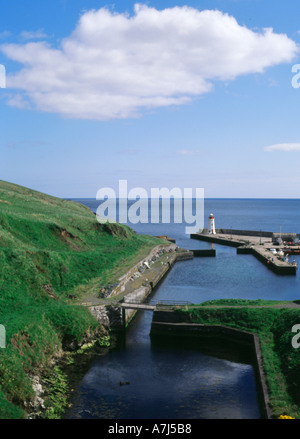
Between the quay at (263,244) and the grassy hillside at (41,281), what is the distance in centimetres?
2431

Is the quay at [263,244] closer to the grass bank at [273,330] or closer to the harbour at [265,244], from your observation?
the harbour at [265,244]

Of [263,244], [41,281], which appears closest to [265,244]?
[263,244]

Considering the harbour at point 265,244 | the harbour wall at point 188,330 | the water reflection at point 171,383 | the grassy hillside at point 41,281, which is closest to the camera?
the water reflection at point 171,383

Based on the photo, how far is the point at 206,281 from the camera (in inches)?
2437

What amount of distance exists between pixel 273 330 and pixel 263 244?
199 feet

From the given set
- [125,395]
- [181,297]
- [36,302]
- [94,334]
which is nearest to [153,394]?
[125,395]

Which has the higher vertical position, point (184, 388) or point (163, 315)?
point (163, 315)

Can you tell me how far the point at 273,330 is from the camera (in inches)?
1318

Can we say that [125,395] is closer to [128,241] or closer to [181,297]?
[181,297]

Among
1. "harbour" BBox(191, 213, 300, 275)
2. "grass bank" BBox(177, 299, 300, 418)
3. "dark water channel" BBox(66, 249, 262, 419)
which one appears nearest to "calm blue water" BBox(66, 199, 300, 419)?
"dark water channel" BBox(66, 249, 262, 419)

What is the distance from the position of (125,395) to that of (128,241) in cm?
4957

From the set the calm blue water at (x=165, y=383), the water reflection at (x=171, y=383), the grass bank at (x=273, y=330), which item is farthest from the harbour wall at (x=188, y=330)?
the calm blue water at (x=165, y=383)

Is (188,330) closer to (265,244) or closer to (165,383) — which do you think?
(165,383)

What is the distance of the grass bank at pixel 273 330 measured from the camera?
23.7m
